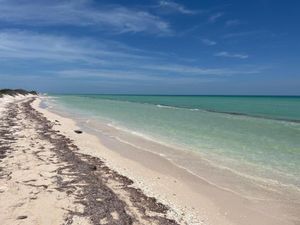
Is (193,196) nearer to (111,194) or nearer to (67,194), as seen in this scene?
(111,194)

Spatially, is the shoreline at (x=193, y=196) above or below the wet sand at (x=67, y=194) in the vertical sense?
below

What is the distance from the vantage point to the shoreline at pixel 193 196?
6660 millimetres

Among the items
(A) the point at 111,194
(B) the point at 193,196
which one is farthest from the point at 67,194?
(B) the point at 193,196

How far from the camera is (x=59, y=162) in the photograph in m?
10.1

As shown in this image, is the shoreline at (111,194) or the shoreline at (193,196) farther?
the shoreline at (193,196)

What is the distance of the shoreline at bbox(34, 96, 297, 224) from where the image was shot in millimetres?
6660

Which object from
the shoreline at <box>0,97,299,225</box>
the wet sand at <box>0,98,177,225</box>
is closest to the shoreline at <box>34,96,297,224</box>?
the shoreline at <box>0,97,299,225</box>

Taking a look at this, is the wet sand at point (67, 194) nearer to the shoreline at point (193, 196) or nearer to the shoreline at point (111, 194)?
the shoreline at point (111, 194)

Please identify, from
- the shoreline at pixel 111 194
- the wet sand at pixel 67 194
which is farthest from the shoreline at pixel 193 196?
the wet sand at pixel 67 194

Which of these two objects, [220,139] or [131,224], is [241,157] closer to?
[220,139]

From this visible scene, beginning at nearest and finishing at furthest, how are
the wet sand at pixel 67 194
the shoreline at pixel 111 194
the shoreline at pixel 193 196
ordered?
the wet sand at pixel 67 194
the shoreline at pixel 111 194
the shoreline at pixel 193 196

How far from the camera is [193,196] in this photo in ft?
25.9

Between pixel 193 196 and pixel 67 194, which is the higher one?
pixel 67 194

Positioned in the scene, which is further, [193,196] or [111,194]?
[193,196]
